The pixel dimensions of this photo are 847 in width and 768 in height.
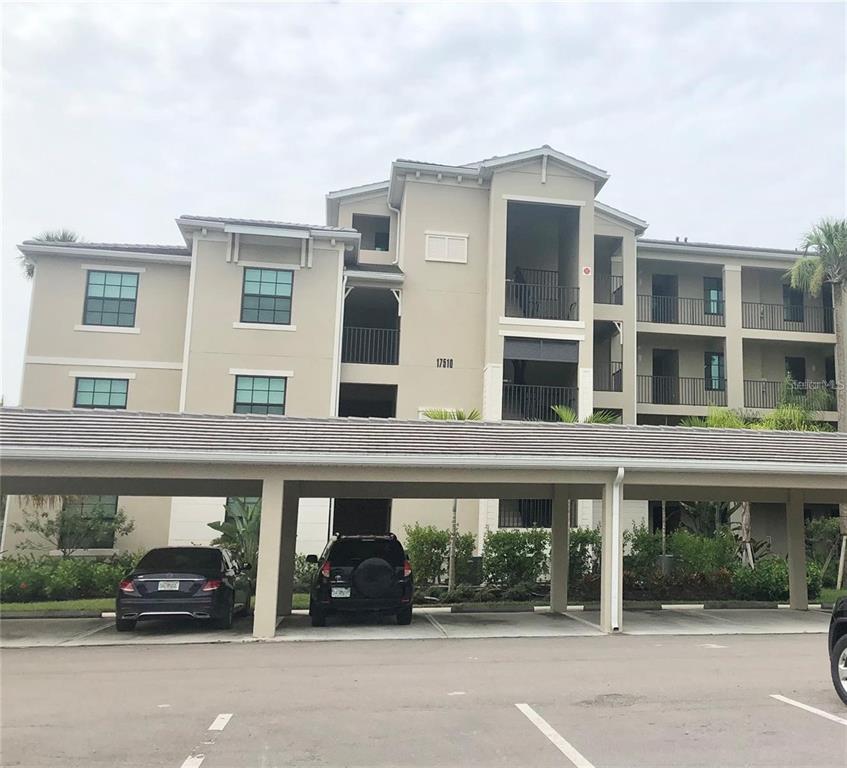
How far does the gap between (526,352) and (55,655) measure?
16.1 m

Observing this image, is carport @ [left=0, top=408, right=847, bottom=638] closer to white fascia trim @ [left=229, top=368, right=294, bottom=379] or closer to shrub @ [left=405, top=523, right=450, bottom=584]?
shrub @ [left=405, top=523, right=450, bottom=584]

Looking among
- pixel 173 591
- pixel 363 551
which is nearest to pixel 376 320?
pixel 363 551

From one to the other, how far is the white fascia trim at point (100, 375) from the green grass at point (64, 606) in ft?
23.5

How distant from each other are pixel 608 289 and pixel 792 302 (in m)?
8.71

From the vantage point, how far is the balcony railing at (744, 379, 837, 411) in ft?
93.1

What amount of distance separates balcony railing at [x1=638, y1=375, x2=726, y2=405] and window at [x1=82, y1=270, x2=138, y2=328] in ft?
57.8

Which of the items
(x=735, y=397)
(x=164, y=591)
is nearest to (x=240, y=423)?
(x=164, y=591)

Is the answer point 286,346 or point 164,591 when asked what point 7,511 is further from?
point 164,591

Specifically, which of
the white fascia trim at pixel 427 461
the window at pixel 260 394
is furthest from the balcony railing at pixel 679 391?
the white fascia trim at pixel 427 461

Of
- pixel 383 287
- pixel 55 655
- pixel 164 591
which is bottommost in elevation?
pixel 55 655

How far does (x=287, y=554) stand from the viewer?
15703 mm

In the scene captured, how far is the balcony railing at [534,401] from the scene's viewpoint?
A: 78.6ft

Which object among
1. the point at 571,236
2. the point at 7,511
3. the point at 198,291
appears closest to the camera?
the point at 7,511

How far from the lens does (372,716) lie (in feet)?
23.7
